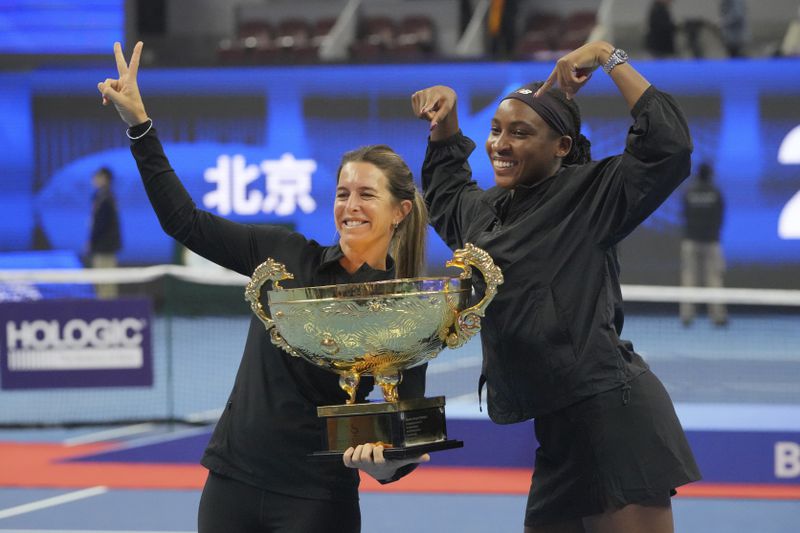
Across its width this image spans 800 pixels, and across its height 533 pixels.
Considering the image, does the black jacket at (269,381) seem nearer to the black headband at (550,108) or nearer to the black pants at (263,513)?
the black pants at (263,513)

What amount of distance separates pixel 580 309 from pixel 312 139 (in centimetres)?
1262

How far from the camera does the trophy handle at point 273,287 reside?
9.56 feet

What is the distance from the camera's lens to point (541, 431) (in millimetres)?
3158

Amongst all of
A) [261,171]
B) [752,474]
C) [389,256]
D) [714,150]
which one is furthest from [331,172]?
[389,256]

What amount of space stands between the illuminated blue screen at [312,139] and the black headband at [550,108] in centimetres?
1110

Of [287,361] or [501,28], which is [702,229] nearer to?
[501,28]

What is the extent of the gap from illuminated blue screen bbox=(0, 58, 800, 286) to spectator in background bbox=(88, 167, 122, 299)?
33 centimetres

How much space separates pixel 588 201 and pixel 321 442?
934 millimetres

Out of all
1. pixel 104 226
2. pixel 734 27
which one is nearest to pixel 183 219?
pixel 104 226

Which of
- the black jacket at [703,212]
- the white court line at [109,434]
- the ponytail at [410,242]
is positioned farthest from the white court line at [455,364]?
the ponytail at [410,242]

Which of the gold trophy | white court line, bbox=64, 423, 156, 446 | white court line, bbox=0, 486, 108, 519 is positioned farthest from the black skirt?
white court line, bbox=64, 423, 156, 446

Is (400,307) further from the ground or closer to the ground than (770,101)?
closer to the ground

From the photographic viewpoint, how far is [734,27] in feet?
47.5

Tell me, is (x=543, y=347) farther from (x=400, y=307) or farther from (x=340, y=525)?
(x=340, y=525)
